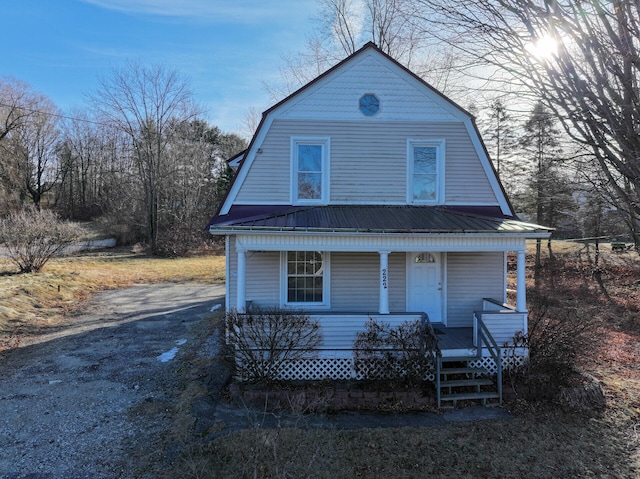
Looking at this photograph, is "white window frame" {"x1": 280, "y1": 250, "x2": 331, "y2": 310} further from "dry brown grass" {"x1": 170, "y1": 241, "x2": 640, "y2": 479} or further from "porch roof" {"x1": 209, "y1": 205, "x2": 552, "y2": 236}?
"dry brown grass" {"x1": 170, "y1": 241, "x2": 640, "y2": 479}

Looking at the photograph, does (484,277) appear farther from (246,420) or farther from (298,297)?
(246,420)

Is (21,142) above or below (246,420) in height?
above

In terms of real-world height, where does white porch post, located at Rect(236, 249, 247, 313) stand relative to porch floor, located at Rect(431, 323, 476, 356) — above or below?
above

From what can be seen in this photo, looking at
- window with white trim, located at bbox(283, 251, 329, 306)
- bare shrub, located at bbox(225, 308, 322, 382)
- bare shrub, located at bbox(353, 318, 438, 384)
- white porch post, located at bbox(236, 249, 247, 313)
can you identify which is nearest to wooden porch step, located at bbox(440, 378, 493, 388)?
bare shrub, located at bbox(353, 318, 438, 384)

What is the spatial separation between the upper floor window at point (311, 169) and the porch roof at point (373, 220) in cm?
42

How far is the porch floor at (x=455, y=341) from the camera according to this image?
304 inches

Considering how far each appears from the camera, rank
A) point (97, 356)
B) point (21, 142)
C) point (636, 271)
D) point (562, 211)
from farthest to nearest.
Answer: point (21, 142)
point (562, 211)
point (636, 271)
point (97, 356)

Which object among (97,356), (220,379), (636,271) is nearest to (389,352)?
(220,379)

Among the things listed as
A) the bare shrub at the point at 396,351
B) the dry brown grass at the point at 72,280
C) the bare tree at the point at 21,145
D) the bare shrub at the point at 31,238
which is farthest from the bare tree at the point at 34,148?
the bare shrub at the point at 396,351

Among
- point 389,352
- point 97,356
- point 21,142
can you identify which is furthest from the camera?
point 21,142

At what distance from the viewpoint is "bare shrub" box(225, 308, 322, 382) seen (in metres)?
7.25

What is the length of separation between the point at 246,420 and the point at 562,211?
26.1m

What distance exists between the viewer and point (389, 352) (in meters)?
7.46

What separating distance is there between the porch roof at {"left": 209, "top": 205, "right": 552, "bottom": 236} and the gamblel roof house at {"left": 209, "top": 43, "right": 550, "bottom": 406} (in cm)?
6
